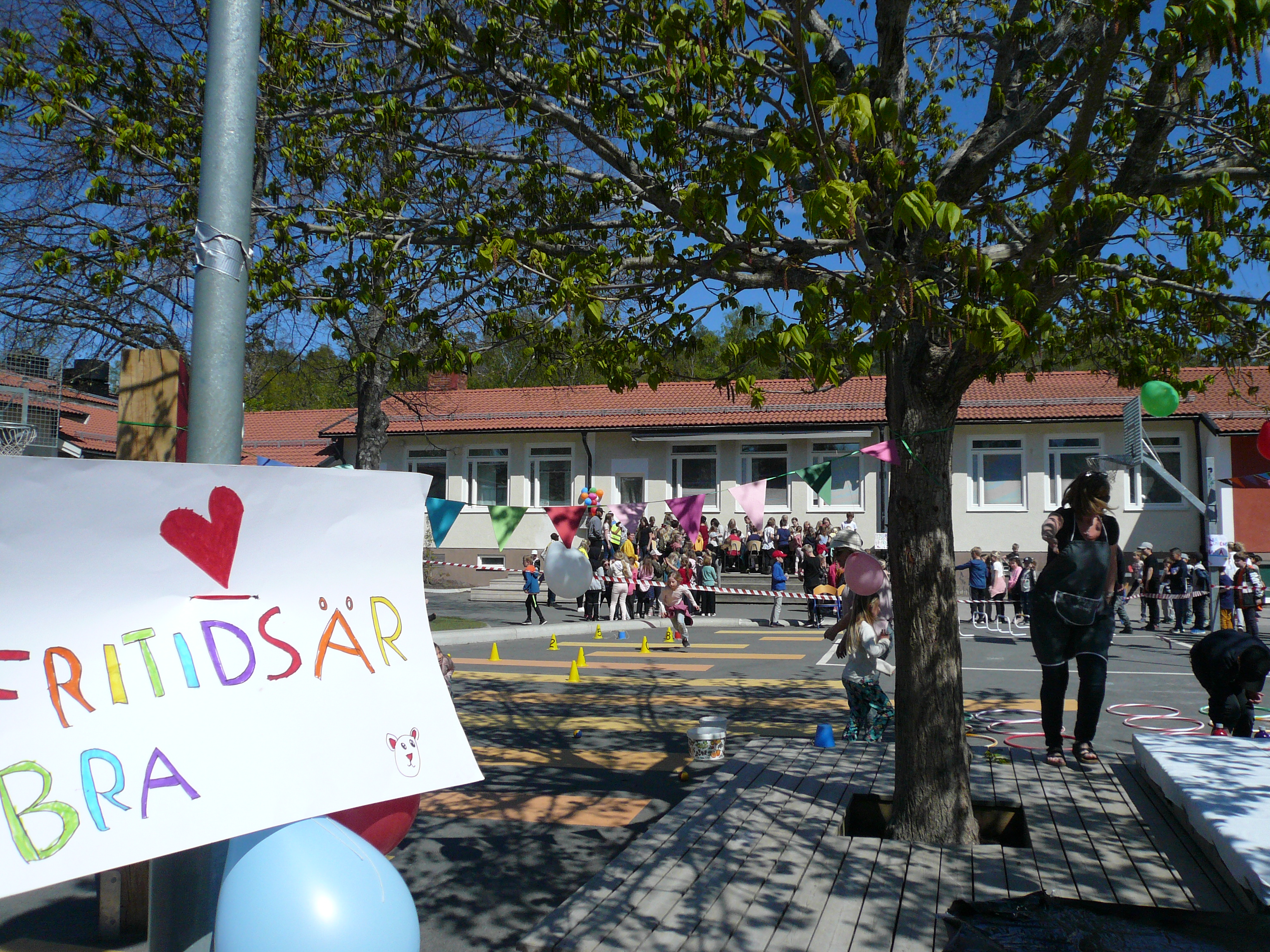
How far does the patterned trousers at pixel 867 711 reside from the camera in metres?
7.68

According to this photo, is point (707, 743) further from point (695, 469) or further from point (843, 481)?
point (695, 469)

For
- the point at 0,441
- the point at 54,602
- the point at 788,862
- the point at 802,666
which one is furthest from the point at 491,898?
the point at 0,441

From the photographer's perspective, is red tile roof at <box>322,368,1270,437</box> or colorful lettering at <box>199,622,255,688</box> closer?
colorful lettering at <box>199,622,255,688</box>

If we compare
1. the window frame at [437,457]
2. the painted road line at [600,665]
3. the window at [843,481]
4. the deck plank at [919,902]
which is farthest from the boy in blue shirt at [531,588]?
the deck plank at [919,902]

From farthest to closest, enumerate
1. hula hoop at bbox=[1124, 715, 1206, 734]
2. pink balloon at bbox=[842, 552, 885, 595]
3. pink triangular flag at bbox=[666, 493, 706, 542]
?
1. pink triangular flag at bbox=[666, 493, 706, 542]
2. hula hoop at bbox=[1124, 715, 1206, 734]
3. pink balloon at bbox=[842, 552, 885, 595]

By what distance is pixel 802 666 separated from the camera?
45.4 ft

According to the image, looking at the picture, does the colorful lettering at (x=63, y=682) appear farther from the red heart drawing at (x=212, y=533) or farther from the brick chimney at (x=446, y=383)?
the brick chimney at (x=446, y=383)

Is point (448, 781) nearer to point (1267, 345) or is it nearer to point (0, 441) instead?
point (1267, 345)

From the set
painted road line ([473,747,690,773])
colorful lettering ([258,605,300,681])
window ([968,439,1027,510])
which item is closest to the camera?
colorful lettering ([258,605,300,681])

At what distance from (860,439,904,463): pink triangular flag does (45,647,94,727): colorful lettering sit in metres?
4.30

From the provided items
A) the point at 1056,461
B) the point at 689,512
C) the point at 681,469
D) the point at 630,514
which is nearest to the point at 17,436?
Result: the point at 630,514

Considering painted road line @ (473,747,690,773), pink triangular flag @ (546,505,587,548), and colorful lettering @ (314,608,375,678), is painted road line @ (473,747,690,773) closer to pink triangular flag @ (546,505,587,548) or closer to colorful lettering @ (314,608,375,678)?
pink triangular flag @ (546,505,587,548)

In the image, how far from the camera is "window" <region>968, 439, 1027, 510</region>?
94.1ft

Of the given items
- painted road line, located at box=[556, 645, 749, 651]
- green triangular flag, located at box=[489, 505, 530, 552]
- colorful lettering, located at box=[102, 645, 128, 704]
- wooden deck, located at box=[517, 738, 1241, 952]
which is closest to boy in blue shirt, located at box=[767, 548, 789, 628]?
painted road line, located at box=[556, 645, 749, 651]
